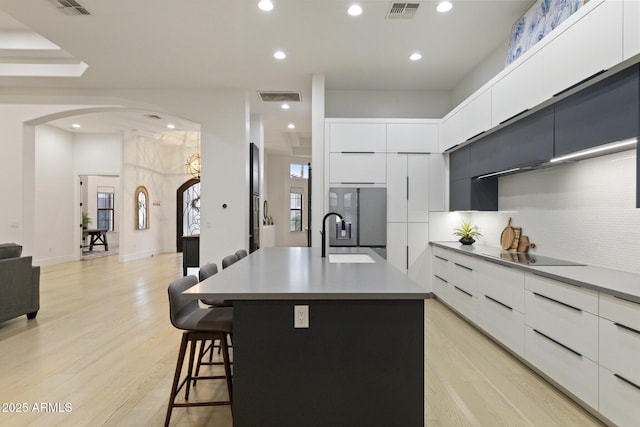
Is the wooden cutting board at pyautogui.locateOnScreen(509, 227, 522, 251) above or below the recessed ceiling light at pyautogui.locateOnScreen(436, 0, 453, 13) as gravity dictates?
below

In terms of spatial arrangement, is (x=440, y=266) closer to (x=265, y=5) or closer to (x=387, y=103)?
(x=387, y=103)

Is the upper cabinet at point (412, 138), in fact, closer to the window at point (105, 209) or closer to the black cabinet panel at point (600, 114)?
the black cabinet panel at point (600, 114)

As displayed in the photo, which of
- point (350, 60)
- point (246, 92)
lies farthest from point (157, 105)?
point (350, 60)

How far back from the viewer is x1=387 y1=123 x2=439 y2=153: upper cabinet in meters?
5.22

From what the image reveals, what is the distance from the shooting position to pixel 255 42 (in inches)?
172

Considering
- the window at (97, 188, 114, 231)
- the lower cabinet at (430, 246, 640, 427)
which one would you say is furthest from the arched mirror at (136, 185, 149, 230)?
the lower cabinet at (430, 246, 640, 427)

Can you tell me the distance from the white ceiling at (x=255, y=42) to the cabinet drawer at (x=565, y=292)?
8.90 ft

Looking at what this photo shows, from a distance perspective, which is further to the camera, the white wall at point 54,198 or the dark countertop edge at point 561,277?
the white wall at point 54,198

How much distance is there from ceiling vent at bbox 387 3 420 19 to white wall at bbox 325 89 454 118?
7.04 ft

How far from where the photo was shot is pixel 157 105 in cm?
599

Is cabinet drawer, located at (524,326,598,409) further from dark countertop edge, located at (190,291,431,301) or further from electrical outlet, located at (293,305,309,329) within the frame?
electrical outlet, located at (293,305,309,329)

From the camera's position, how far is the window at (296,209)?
521 inches

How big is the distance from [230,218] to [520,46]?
15.1ft

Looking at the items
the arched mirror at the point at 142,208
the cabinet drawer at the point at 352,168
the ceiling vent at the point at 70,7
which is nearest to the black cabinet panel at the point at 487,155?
the cabinet drawer at the point at 352,168
